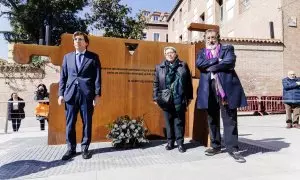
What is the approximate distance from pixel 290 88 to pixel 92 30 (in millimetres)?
19898

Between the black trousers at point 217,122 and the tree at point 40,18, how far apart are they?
22.2m

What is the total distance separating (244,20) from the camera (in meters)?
23.6

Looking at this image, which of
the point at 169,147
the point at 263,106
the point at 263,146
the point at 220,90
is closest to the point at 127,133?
the point at 169,147

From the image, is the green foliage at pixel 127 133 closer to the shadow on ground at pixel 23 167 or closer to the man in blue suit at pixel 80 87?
the man in blue suit at pixel 80 87

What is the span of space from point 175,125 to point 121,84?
161 cm

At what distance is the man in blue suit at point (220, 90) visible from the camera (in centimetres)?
547

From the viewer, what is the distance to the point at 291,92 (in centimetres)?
1032

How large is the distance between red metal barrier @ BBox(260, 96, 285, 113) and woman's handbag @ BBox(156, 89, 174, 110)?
12902 mm

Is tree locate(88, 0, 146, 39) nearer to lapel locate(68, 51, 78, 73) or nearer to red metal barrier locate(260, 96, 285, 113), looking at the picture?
red metal barrier locate(260, 96, 285, 113)

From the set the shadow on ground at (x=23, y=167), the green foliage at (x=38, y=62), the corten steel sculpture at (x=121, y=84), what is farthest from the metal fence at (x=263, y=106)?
the shadow on ground at (x=23, y=167)

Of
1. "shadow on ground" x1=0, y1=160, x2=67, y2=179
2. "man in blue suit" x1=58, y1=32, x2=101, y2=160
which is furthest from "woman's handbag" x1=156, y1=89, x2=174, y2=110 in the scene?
"shadow on ground" x1=0, y1=160, x2=67, y2=179

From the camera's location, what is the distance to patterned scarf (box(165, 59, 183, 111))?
5949mm

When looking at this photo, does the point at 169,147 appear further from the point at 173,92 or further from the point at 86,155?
the point at 86,155

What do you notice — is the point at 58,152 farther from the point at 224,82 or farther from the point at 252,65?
the point at 252,65
